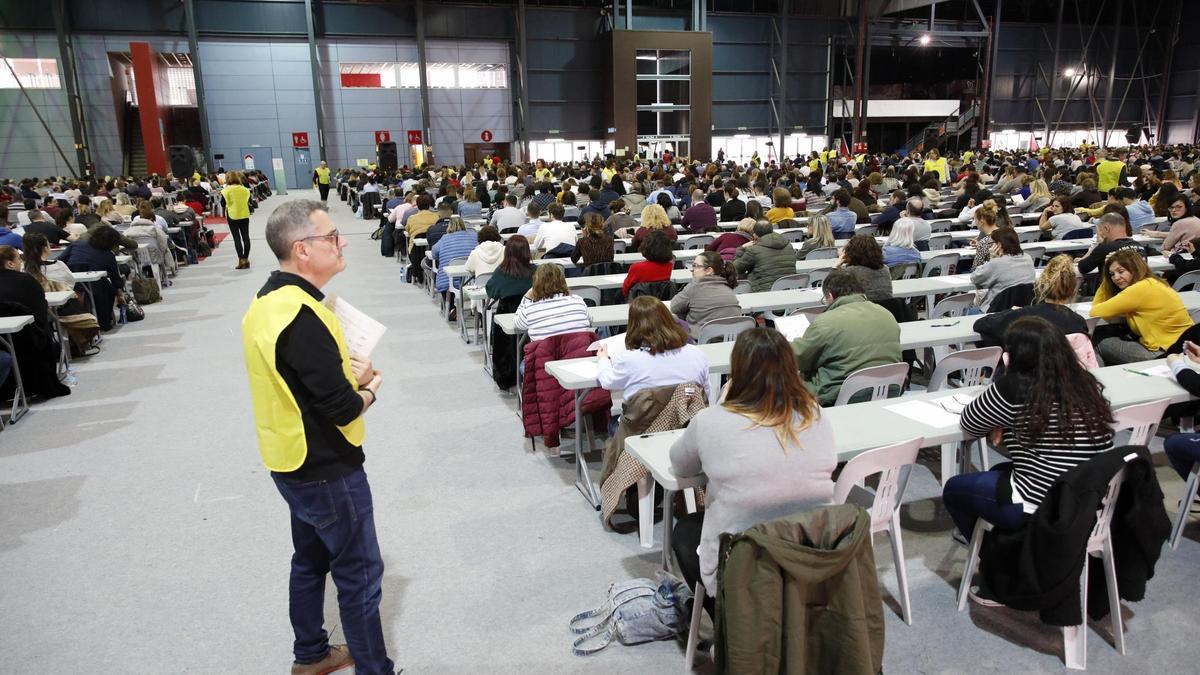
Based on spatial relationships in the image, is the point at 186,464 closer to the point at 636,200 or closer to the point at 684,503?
the point at 684,503

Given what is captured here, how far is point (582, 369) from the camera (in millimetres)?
3805

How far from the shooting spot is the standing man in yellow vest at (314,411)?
199 centimetres

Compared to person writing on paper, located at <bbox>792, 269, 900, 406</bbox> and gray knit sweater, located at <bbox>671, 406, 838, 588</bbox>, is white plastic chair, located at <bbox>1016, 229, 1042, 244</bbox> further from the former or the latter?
gray knit sweater, located at <bbox>671, 406, 838, 588</bbox>

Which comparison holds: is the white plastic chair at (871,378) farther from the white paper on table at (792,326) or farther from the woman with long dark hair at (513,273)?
the woman with long dark hair at (513,273)

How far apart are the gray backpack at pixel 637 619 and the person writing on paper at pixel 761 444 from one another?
554 millimetres

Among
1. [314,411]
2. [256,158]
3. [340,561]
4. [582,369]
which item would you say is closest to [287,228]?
[314,411]

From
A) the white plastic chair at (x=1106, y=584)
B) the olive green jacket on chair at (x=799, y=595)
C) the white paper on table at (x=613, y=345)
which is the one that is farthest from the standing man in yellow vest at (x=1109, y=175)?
the olive green jacket on chair at (x=799, y=595)

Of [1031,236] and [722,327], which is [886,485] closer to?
[722,327]

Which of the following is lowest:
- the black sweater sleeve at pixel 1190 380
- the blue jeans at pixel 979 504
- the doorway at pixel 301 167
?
the blue jeans at pixel 979 504

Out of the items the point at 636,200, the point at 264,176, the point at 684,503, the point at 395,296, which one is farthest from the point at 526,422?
the point at 264,176

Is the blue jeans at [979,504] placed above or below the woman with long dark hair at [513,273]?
below

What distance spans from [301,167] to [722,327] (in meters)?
23.4

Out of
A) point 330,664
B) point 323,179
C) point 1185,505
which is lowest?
point 330,664

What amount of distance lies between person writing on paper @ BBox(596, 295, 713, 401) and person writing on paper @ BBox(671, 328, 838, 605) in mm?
971
